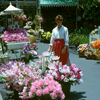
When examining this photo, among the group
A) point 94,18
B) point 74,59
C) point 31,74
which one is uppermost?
point 94,18

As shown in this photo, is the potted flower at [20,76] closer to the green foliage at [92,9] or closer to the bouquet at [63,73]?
the bouquet at [63,73]

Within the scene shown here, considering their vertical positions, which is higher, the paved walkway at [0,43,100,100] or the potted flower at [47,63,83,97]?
the potted flower at [47,63,83,97]

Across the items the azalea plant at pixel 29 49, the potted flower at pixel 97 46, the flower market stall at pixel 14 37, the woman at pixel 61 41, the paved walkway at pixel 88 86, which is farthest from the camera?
the azalea plant at pixel 29 49

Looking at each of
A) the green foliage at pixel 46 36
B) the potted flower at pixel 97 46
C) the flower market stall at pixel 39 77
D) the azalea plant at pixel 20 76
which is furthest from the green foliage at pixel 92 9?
the azalea plant at pixel 20 76

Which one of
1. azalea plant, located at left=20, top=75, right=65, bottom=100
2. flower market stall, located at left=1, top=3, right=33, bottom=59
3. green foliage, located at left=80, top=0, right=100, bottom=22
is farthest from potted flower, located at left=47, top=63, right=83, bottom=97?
green foliage, located at left=80, top=0, right=100, bottom=22

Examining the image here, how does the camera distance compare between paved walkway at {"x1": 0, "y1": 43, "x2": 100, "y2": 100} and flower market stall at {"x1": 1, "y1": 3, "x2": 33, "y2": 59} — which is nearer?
paved walkway at {"x1": 0, "y1": 43, "x2": 100, "y2": 100}

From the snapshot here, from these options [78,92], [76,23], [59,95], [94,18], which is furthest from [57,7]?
[59,95]

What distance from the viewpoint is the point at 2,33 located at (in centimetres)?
921

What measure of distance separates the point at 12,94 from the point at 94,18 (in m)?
10.4

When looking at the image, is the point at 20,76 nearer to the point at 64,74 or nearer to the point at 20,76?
the point at 20,76

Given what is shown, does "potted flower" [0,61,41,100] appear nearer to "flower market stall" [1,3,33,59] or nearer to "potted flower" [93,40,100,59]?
"flower market stall" [1,3,33,59]

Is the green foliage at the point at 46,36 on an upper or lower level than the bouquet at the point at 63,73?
lower

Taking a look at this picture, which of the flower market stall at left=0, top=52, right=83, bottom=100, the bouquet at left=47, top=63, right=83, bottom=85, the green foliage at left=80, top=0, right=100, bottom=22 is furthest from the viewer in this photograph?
the green foliage at left=80, top=0, right=100, bottom=22

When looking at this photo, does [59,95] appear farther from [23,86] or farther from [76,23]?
[76,23]
